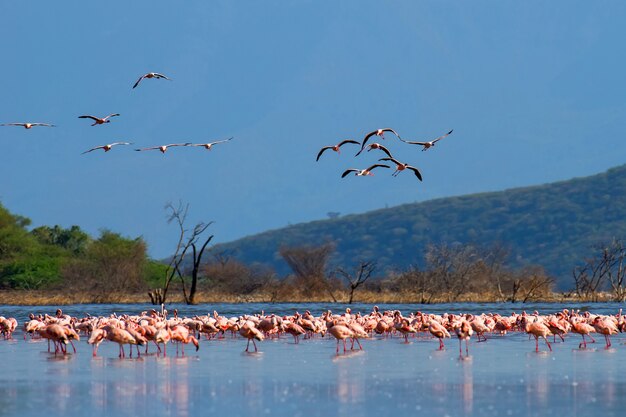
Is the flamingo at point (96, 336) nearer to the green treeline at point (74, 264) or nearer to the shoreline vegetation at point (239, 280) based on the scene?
the shoreline vegetation at point (239, 280)

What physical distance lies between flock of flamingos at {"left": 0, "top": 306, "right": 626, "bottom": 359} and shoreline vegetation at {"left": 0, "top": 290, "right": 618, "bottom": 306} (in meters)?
25.5

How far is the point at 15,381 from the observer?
1830 cm

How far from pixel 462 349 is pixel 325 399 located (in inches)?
375

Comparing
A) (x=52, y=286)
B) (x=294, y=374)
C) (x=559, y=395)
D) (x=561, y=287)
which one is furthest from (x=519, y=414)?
(x=561, y=287)

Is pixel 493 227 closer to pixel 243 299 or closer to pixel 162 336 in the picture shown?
pixel 243 299

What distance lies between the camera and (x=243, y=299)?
6200 cm

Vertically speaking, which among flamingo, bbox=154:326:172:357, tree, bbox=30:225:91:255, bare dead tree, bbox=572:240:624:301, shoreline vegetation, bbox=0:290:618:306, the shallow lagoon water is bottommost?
the shallow lagoon water

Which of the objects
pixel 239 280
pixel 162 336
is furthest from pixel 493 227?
pixel 162 336

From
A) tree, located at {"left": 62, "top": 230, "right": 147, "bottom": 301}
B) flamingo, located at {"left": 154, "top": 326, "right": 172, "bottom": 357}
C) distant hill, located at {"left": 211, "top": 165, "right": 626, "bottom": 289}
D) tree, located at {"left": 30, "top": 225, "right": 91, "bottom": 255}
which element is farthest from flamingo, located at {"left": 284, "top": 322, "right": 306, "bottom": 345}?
distant hill, located at {"left": 211, "top": 165, "right": 626, "bottom": 289}

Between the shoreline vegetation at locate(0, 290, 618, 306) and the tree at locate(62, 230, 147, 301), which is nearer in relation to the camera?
the shoreline vegetation at locate(0, 290, 618, 306)

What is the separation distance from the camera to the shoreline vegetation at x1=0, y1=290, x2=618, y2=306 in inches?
2329

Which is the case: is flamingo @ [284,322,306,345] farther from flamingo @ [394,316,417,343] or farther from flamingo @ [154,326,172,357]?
flamingo @ [154,326,172,357]

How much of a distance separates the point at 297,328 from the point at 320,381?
9340 mm

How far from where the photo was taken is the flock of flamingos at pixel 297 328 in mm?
23531
